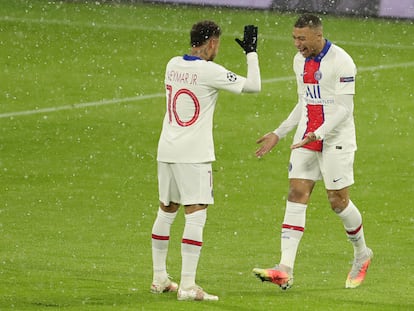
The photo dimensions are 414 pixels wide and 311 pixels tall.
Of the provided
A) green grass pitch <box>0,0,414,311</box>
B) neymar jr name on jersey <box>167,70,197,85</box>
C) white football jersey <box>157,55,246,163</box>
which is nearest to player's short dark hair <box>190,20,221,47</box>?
white football jersey <box>157,55,246,163</box>

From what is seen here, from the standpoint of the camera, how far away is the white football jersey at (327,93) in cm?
1365

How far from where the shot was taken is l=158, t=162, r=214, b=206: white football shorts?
42.7 ft

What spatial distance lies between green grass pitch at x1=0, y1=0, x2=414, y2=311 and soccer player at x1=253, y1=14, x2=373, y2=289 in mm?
556

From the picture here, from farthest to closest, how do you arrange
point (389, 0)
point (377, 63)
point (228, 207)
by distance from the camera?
1. point (389, 0)
2. point (377, 63)
3. point (228, 207)

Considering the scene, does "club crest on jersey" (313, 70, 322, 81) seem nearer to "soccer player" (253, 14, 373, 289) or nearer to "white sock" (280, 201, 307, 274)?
"soccer player" (253, 14, 373, 289)

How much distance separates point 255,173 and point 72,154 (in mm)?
2757

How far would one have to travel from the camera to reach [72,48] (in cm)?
2955

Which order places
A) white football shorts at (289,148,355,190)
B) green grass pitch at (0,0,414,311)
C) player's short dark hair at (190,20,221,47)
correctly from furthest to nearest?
green grass pitch at (0,0,414,311) → white football shorts at (289,148,355,190) → player's short dark hair at (190,20,221,47)

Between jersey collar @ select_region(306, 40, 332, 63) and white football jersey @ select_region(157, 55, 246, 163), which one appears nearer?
white football jersey @ select_region(157, 55, 246, 163)

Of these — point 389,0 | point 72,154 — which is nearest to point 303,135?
point 72,154

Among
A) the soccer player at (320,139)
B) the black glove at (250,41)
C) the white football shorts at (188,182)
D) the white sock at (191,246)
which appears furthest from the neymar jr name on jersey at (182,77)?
the white sock at (191,246)

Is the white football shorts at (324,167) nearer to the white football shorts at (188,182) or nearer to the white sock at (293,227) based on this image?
the white sock at (293,227)

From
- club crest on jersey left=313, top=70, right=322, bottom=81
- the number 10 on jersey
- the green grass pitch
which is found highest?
club crest on jersey left=313, top=70, right=322, bottom=81

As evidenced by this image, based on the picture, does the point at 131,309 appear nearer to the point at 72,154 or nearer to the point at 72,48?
the point at 72,154
